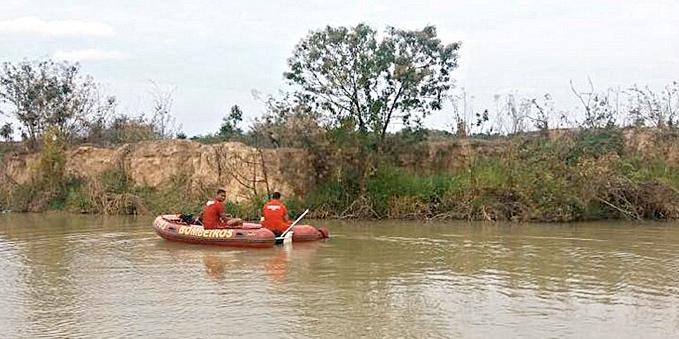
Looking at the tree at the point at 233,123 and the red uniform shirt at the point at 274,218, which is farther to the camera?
the tree at the point at 233,123

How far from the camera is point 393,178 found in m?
24.1

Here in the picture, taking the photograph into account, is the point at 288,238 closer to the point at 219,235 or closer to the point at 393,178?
the point at 219,235

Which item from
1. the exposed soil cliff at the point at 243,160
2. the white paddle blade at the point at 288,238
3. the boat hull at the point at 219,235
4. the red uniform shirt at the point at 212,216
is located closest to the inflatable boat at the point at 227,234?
the boat hull at the point at 219,235

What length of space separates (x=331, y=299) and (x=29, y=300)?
13.0ft

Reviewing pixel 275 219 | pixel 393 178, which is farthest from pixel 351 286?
pixel 393 178

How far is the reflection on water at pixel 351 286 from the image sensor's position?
898cm

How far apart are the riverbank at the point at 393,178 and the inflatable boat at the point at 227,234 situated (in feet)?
21.7

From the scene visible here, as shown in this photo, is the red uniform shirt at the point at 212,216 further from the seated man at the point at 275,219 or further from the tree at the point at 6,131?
the tree at the point at 6,131

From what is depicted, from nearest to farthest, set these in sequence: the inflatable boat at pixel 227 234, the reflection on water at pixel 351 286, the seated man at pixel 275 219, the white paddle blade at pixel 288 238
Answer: the reflection on water at pixel 351 286 < the inflatable boat at pixel 227 234 < the white paddle blade at pixel 288 238 < the seated man at pixel 275 219

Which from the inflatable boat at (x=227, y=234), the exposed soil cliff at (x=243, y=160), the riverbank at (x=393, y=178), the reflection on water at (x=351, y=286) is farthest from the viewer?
the exposed soil cliff at (x=243, y=160)

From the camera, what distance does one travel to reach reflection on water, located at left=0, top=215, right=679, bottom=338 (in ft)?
29.5

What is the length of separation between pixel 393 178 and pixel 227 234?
8.86 m

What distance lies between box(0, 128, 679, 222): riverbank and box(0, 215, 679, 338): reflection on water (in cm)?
404

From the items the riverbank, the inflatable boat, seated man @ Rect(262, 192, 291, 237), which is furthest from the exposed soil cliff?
seated man @ Rect(262, 192, 291, 237)
